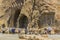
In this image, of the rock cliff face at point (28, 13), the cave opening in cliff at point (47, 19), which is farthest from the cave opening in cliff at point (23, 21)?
the cave opening in cliff at point (47, 19)

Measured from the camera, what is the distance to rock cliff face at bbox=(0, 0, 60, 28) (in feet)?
125

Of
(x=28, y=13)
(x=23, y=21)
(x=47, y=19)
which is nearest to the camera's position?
(x=47, y=19)

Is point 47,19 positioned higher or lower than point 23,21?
higher

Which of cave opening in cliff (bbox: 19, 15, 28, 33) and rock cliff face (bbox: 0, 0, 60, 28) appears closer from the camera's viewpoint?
rock cliff face (bbox: 0, 0, 60, 28)

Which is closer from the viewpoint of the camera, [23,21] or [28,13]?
[28,13]

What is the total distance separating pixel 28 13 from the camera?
39688 mm

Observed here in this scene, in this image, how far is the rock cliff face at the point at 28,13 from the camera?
3803 centimetres

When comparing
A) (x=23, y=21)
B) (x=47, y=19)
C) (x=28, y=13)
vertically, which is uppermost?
(x=28, y=13)

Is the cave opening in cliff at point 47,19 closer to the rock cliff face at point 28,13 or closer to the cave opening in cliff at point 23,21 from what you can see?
the rock cliff face at point 28,13

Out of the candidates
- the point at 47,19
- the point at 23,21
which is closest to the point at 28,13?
the point at 23,21

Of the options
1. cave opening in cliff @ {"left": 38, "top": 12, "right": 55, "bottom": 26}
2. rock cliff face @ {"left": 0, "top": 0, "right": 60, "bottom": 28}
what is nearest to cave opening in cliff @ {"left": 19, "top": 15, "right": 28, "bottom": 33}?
rock cliff face @ {"left": 0, "top": 0, "right": 60, "bottom": 28}

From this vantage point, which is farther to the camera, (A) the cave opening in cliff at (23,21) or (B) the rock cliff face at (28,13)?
(A) the cave opening in cliff at (23,21)

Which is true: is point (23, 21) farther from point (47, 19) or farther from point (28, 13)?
point (47, 19)

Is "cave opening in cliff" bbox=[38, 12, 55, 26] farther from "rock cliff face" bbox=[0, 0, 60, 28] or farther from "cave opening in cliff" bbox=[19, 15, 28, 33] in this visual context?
"cave opening in cliff" bbox=[19, 15, 28, 33]
